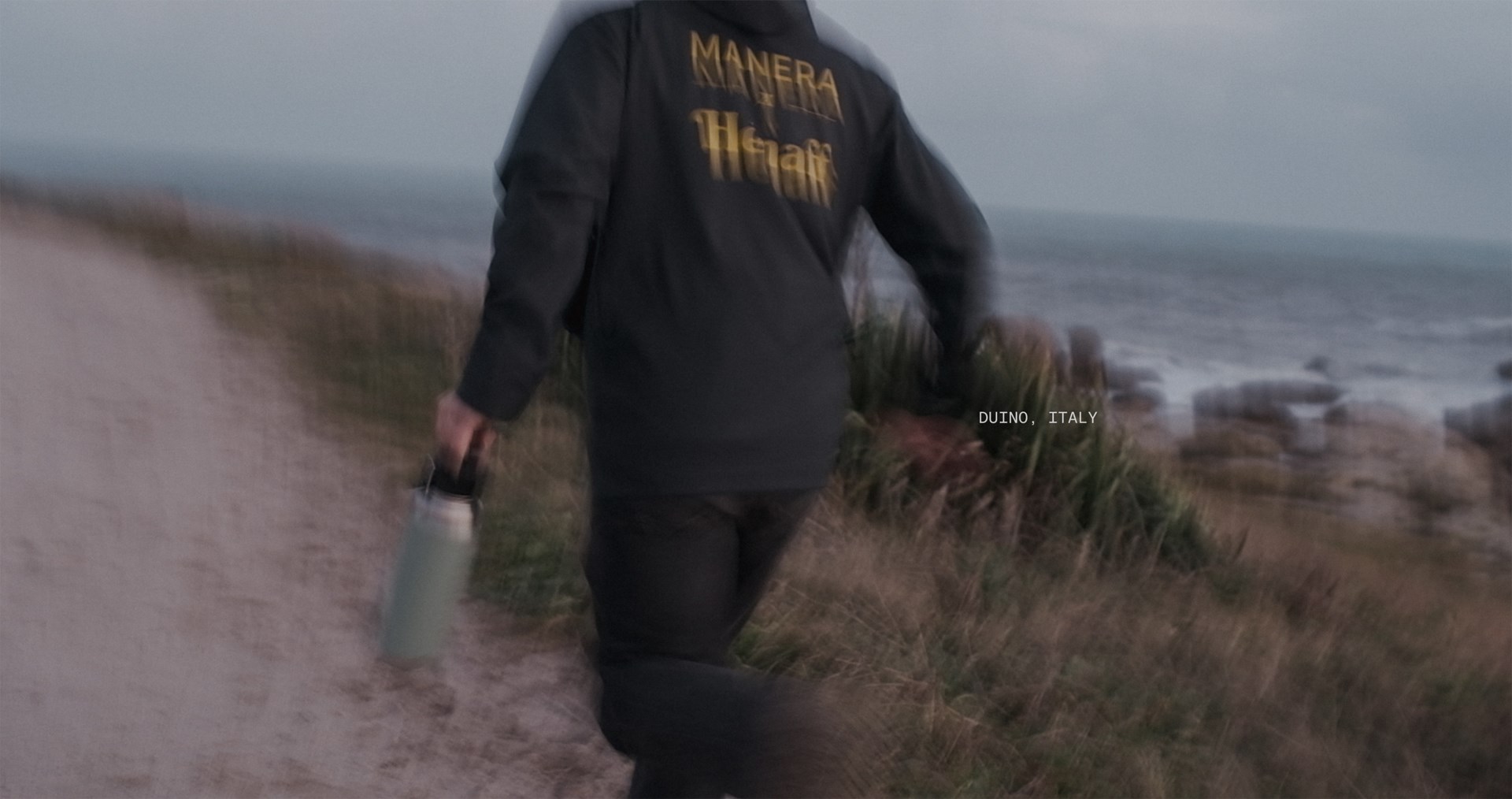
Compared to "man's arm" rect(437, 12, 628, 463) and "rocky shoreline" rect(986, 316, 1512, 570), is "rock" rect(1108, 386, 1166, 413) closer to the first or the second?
"rocky shoreline" rect(986, 316, 1512, 570)

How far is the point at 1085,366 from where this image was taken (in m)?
8.92

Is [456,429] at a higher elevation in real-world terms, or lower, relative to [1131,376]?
higher

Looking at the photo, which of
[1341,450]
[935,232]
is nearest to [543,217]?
[935,232]

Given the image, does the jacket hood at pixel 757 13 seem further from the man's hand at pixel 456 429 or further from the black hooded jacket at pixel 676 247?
the man's hand at pixel 456 429

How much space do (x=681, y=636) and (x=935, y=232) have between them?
88 cm

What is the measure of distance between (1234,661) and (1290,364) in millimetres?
29686

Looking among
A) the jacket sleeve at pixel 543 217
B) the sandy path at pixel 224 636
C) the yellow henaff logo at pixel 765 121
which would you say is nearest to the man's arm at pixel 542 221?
the jacket sleeve at pixel 543 217

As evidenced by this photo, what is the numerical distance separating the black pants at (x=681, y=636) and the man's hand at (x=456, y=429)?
232 mm

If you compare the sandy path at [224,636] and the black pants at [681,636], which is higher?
the black pants at [681,636]

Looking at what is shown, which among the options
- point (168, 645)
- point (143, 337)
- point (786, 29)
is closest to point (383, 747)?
point (168, 645)

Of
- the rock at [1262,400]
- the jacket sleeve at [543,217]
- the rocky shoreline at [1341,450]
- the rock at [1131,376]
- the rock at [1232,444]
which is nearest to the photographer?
the jacket sleeve at [543,217]

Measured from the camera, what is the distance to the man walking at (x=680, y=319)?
7.30ft

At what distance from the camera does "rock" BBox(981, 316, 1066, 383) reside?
711 cm

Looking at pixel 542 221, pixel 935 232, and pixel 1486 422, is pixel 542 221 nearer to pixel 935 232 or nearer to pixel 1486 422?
pixel 935 232
